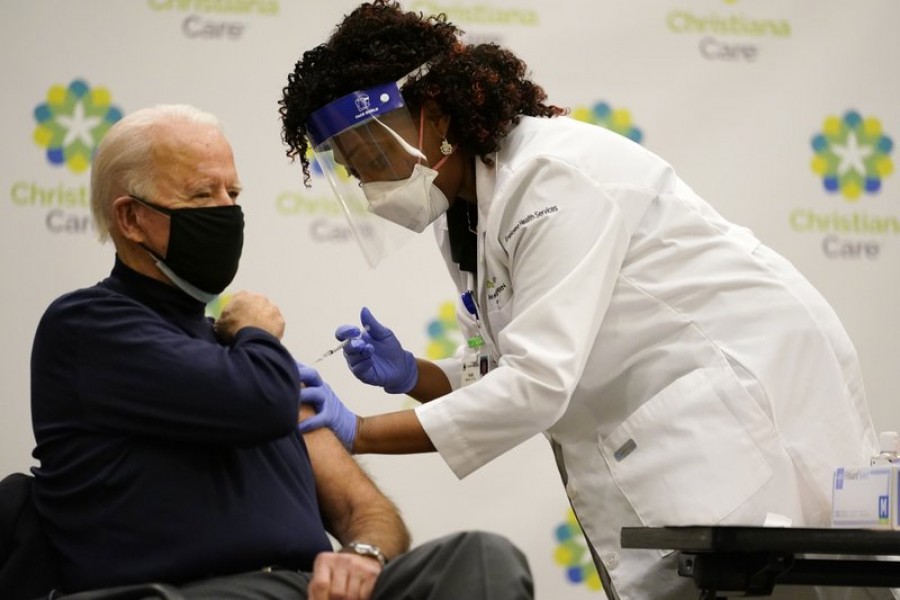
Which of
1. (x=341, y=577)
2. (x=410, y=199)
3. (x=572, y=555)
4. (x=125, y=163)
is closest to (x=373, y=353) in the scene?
(x=410, y=199)

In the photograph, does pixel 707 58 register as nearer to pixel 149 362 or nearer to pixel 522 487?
pixel 522 487

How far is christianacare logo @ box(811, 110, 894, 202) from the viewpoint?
131 inches

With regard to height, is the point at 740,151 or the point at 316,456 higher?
the point at 740,151

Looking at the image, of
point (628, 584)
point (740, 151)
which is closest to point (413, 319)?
point (740, 151)

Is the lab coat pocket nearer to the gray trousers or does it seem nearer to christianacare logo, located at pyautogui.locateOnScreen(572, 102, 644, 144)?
the gray trousers

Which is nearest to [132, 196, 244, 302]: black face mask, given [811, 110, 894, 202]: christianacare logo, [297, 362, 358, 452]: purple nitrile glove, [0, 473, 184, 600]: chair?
[297, 362, 358, 452]: purple nitrile glove

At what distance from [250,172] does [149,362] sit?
→ 158cm

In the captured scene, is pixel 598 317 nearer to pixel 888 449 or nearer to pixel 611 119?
pixel 888 449

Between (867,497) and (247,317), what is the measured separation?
2.94 feet

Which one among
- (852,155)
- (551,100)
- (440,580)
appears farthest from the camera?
(852,155)

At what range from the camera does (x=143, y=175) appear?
171cm

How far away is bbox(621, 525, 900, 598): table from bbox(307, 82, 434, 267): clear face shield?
765 mm

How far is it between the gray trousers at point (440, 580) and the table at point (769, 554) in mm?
279

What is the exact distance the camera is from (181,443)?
5.16 ft
